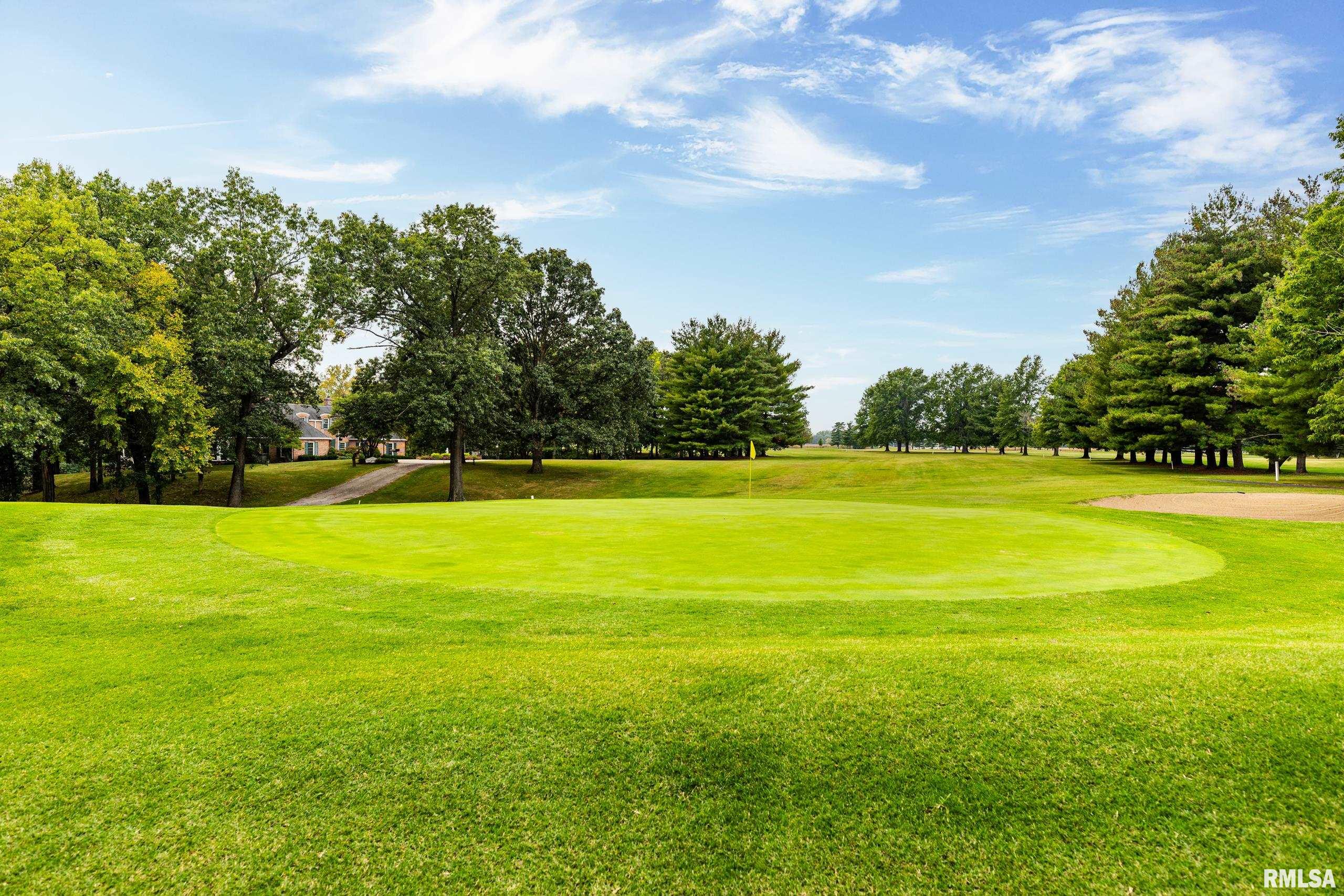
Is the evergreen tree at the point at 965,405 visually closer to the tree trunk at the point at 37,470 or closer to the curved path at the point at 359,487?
the curved path at the point at 359,487

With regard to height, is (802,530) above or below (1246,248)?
below

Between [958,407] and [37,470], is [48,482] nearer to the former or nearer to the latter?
[37,470]

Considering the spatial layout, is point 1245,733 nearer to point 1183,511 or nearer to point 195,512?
point 195,512

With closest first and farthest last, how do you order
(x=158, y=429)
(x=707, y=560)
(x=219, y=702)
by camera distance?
(x=219, y=702) < (x=707, y=560) < (x=158, y=429)

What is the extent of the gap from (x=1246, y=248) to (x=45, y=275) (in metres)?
59.5

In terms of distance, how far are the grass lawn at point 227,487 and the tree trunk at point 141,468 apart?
111 centimetres

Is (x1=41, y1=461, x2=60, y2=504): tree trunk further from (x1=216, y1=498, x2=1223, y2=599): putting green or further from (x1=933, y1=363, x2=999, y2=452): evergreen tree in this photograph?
(x1=933, y1=363, x2=999, y2=452): evergreen tree

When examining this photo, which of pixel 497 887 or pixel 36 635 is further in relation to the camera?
pixel 36 635

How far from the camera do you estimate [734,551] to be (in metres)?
11.2

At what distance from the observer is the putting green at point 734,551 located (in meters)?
8.80

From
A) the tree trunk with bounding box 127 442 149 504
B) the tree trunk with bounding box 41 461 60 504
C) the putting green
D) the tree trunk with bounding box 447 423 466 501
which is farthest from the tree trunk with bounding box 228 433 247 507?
the putting green

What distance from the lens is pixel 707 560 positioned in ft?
34.0

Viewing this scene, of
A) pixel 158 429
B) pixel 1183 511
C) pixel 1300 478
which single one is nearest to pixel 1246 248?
pixel 1300 478

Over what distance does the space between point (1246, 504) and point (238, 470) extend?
43.2 meters
